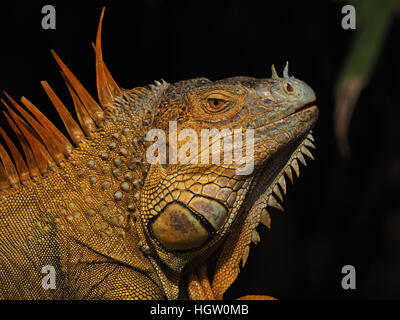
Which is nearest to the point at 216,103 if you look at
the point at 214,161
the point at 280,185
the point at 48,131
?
the point at 214,161

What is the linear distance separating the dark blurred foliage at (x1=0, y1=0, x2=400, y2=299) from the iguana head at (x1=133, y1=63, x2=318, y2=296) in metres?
1.73

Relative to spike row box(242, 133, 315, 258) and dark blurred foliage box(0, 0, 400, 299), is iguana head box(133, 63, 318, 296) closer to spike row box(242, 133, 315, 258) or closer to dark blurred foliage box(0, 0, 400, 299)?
spike row box(242, 133, 315, 258)

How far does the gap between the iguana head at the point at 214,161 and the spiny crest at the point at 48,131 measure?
0.27 m

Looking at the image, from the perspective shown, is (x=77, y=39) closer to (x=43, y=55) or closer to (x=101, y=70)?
(x=43, y=55)

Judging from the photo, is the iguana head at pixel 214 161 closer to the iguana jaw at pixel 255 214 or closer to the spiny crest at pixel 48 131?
the iguana jaw at pixel 255 214

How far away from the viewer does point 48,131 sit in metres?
2.06

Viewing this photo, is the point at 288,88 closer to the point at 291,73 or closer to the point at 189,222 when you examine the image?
the point at 189,222

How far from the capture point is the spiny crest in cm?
206

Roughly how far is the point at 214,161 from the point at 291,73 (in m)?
2.78

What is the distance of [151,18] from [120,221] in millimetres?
2527

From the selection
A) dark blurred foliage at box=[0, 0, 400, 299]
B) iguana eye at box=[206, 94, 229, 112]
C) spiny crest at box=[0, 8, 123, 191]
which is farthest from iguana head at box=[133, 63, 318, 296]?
dark blurred foliage at box=[0, 0, 400, 299]

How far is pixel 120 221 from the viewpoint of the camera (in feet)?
6.52

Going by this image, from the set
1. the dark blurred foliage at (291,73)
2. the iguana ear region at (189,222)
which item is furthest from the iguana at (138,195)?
the dark blurred foliage at (291,73)

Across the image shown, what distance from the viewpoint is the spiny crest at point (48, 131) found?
6.75 ft
